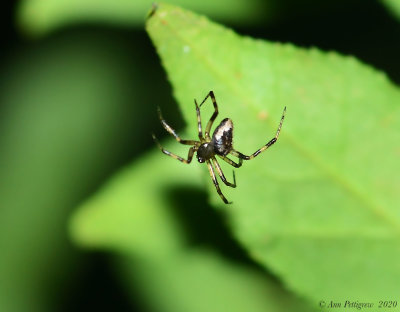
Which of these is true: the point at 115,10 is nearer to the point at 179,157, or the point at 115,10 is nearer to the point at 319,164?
the point at 179,157

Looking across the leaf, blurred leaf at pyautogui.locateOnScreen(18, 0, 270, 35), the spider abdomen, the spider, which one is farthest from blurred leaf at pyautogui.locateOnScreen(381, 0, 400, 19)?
blurred leaf at pyautogui.locateOnScreen(18, 0, 270, 35)

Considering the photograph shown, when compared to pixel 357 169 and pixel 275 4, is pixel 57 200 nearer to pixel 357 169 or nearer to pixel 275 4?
pixel 275 4

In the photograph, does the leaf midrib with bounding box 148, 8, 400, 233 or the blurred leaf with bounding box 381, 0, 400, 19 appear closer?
the leaf midrib with bounding box 148, 8, 400, 233

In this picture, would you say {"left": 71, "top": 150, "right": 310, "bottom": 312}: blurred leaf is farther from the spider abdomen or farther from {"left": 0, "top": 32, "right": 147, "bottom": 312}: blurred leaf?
{"left": 0, "top": 32, "right": 147, "bottom": 312}: blurred leaf

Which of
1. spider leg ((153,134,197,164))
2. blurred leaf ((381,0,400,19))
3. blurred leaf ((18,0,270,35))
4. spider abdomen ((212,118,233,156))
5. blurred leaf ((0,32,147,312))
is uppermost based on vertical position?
blurred leaf ((381,0,400,19))

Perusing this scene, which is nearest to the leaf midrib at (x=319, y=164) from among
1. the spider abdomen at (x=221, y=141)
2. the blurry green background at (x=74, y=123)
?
the spider abdomen at (x=221, y=141)
